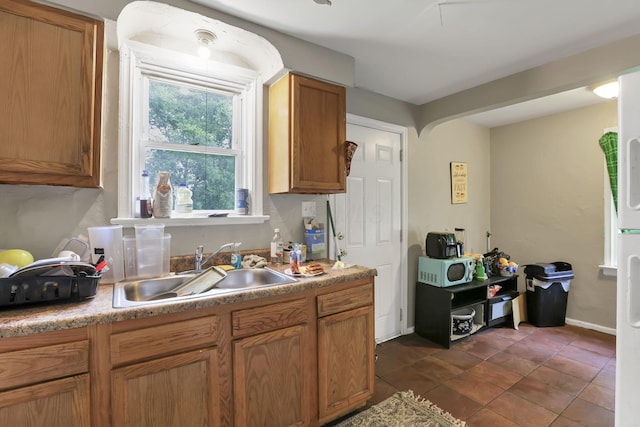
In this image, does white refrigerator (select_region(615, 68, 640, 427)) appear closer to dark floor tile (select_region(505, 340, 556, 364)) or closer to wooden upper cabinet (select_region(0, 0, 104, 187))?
dark floor tile (select_region(505, 340, 556, 364))

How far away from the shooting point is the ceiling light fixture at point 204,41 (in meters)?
1.79

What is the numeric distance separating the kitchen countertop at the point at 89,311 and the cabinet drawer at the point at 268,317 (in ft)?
0.25

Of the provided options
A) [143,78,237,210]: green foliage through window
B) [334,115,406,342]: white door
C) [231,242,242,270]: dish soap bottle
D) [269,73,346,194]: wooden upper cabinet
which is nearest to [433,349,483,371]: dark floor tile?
[334,115,406,342]: white door

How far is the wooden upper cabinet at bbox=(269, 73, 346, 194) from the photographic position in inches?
76.2

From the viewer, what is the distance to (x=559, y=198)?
3.43 m

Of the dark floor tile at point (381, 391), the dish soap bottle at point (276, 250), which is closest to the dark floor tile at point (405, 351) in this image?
the dark floor tile at point (381, 391)

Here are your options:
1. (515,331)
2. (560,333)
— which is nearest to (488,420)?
(515,331)

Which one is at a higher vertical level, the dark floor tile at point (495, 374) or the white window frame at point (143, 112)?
the white window frame at point (143, 112)

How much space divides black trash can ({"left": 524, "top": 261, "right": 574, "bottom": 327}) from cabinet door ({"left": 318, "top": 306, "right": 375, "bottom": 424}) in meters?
2.43

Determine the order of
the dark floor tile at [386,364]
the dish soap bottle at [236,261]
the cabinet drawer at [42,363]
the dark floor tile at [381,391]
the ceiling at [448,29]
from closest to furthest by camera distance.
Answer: the cabinet drawer at [42,363] < the ceiling at [448,29] < the dish soap bottle at [236,261] < the dark floor tile at [381,391] < the dark floor tile at [386,364]

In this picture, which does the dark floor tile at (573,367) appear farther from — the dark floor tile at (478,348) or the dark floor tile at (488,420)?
the dark floor tile at (488,420)

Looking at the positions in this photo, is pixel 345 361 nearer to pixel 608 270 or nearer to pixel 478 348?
pixel 478 348

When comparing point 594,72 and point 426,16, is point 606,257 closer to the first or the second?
point 594,72

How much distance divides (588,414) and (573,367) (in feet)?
2.20
